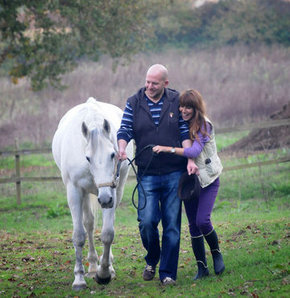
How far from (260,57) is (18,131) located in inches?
552

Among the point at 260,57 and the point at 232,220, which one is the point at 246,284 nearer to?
the point at 232,220

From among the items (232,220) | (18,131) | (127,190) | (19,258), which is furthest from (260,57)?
(19,258)

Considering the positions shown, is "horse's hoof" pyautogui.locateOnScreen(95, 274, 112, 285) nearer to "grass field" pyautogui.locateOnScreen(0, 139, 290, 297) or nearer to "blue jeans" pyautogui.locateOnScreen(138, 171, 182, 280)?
"grass field" pyautogui.locateOnScreen(0, 139, 290, 297)

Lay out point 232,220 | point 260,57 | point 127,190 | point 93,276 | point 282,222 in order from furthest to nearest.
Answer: point 260,57
point 127,190
point 232,220
point 282,222
point 93,276

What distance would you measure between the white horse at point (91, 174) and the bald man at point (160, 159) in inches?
9.4

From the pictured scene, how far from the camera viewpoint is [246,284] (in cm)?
479

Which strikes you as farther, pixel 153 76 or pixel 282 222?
pixel 282 222

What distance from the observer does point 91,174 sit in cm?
554

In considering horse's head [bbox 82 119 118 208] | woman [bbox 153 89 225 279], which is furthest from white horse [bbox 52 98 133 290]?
woman [bbox 153 89 225 279]

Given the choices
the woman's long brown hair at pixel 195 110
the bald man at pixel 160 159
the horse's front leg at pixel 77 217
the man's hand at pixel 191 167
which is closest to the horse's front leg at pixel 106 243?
the horse's front leg at pixel 77 217

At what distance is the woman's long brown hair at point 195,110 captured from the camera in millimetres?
5207

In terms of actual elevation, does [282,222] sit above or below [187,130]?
below

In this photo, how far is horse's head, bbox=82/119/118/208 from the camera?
492 centimetres

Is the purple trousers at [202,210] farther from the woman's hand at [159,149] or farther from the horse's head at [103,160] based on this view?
the horse's head at [103,160]
